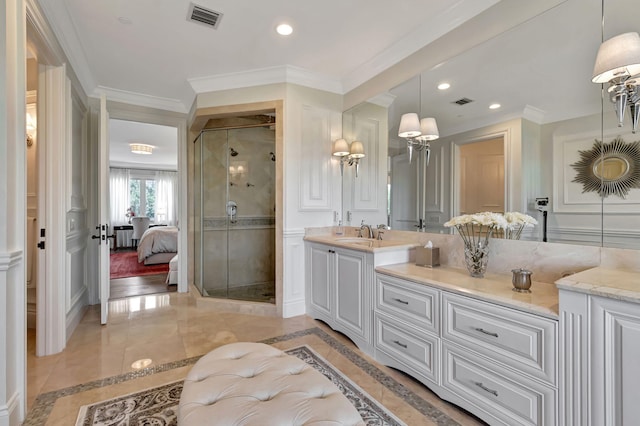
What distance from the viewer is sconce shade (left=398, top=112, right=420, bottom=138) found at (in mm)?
2578

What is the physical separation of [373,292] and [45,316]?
2.55m

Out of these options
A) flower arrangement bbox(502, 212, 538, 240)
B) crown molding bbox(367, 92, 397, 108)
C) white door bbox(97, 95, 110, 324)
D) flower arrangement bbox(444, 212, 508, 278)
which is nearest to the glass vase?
flower arrangement bbox(444, 212, 508, 278)

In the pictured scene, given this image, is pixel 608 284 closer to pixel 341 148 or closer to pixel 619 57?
pixel 619 57

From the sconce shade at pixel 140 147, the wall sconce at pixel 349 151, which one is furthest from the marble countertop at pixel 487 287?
the sconce shade at pixel 140 147

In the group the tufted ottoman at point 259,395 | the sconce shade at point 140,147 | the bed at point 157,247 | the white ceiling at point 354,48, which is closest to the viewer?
the tufted ottoman at point 259,395

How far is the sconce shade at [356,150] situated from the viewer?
3263 mm

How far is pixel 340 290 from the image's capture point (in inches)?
107

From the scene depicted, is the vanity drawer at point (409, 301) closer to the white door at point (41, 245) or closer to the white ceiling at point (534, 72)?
the white ceiling at point (534, 72)

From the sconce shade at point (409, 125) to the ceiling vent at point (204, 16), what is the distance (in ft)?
5.50

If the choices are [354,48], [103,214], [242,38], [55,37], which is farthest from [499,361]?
[55,37]

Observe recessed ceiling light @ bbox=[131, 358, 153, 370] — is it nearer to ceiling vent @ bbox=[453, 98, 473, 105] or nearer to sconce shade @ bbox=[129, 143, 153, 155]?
ceiling vent @ bbox=[453, 98, 473, 105]

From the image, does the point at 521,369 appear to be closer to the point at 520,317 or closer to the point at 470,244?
the point at 520,317

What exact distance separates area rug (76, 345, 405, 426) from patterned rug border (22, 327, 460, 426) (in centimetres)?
19

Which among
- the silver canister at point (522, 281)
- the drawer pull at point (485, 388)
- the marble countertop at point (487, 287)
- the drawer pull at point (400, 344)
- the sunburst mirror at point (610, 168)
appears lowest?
the drawer pull at point (485, 388)
